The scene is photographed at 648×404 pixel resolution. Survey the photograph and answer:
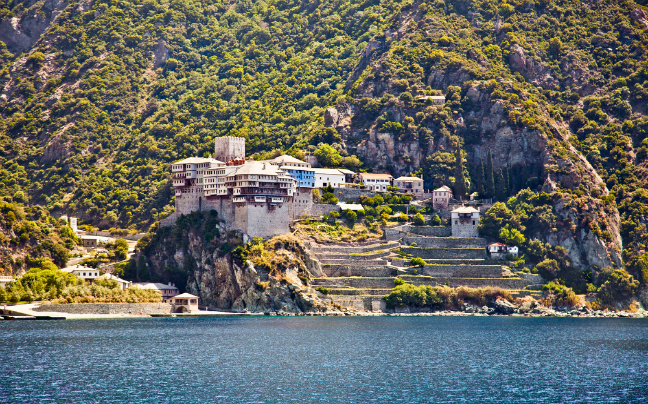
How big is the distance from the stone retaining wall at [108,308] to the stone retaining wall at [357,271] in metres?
18.4

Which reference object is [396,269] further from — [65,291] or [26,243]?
[26,243]

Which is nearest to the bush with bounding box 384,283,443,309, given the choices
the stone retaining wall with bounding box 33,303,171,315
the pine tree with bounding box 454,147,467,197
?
the pine tree with bounding box 454,147,467,197

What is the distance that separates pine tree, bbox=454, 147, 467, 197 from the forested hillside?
0.81 ft

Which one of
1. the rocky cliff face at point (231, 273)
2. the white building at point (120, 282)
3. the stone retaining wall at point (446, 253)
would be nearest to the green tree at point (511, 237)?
the stone retaining wall at point (446, 253)

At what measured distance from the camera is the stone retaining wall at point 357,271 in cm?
9471

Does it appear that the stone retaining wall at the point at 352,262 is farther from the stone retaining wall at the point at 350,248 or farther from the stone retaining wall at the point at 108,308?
the stone retaining wall at the point at 108,308

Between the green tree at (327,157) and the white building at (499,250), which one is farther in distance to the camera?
the green tree at (327,157)

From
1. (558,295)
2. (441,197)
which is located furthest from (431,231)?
(558,295)

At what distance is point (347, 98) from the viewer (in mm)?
129500

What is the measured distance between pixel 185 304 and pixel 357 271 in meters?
19.4

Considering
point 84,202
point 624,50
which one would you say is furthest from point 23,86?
point 624,50

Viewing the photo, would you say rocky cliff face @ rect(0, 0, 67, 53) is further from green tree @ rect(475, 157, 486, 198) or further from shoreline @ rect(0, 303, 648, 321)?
shoreline @ rect(0, 303, 648, 321)

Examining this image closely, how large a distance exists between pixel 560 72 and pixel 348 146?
39177 millimetres

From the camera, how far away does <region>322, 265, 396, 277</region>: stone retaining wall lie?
3729 inches
